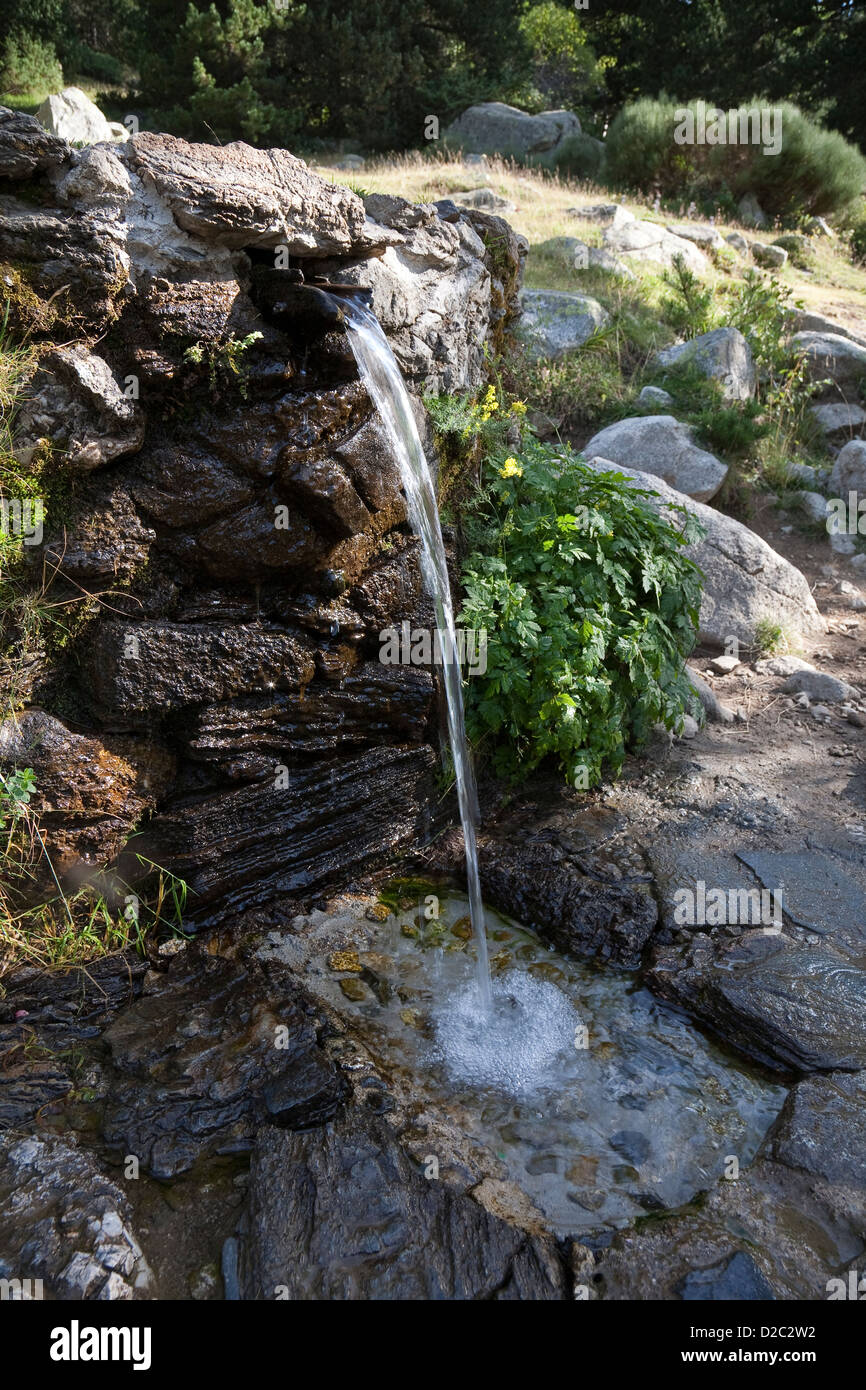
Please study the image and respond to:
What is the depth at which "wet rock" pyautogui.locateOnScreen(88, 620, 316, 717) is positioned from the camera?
376 centimetres

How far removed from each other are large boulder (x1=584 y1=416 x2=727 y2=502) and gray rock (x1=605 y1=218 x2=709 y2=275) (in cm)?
523

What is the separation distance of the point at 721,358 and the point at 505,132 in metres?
12.4

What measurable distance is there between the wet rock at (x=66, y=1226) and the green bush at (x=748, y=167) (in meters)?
17.5

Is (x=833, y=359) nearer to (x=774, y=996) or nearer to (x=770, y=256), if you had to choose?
(x=770, y=256)

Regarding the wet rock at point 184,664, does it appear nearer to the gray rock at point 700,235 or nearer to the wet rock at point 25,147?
the wet rock at point 25,147

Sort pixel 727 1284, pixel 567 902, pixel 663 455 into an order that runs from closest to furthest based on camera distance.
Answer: pixel 727 1284 < pixel 567 902 < pixel 663 455

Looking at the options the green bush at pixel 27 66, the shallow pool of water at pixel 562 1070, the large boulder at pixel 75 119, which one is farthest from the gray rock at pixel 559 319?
the green bush at pixel 27 66

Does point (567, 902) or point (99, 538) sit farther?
point (567, 902)

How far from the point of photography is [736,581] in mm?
6656

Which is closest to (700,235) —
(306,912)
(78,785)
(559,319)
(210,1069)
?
(559,319)

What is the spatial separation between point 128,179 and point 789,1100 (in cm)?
442

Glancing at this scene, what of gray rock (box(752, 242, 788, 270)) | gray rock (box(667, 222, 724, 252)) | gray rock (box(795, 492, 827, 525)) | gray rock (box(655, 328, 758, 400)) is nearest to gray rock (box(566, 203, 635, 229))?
gray rock (box(667, 222, 724, 252))

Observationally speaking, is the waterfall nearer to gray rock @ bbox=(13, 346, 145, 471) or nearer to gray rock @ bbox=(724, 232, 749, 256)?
gray rock @ bbox=(13, 346, 145, 471)

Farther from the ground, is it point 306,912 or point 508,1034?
point 306,912
